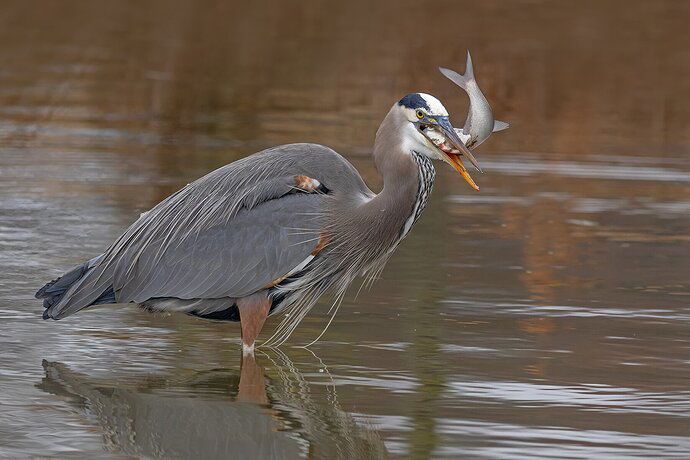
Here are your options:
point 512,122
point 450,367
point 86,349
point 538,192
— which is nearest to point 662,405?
point 450,367

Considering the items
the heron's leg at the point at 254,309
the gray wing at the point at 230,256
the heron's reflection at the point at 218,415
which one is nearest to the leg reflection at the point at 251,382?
the heron's reflection at the point at 218,415

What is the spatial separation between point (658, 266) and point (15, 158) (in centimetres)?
718

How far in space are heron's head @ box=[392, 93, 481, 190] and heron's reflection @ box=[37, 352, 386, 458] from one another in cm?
140

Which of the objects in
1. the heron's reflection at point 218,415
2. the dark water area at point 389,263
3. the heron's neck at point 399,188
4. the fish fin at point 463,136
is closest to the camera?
the heron's reflection at point 218,415

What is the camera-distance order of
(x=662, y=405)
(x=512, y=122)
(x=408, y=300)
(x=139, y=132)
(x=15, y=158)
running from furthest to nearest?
(x=512, y=122) < (x=139, y=132) < (x=15, y=158) < (x=408, y=300) < (x=662, y=405)

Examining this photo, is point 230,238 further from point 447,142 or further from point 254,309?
point 447,142

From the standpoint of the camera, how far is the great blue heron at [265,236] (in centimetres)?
841

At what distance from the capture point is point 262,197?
28.1ft

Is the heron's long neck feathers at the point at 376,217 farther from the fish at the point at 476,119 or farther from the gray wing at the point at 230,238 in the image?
the fish at the point at 476,119

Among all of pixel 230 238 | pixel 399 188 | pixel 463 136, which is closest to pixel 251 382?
pixel 230 238

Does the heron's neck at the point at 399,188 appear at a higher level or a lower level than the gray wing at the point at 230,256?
higher

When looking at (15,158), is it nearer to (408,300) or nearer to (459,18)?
(408,300)

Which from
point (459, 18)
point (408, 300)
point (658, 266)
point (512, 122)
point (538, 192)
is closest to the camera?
point (408, 300)

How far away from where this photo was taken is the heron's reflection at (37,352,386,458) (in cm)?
670
